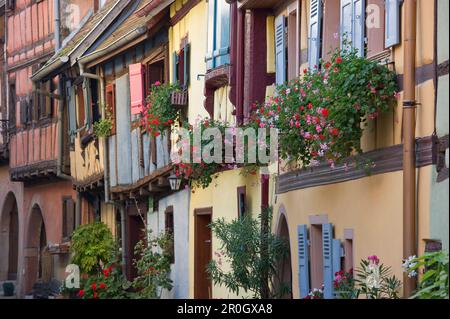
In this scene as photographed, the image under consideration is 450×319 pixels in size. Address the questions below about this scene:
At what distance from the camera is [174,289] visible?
66.5 ft

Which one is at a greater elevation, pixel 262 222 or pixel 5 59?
pixel 5 59

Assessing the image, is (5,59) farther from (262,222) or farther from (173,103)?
(262,222)

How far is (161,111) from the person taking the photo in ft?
61.3

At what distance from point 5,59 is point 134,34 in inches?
559

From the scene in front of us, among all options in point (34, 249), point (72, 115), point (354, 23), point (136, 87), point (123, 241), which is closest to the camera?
point (354, 23)

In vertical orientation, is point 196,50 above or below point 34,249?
above

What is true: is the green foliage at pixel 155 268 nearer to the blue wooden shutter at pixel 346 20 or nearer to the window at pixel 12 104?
the blue wooden shutter at pixel 346 20

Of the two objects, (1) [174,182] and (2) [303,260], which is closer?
(2) [303,260]

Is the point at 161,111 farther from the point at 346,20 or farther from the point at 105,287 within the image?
the point at 346,20

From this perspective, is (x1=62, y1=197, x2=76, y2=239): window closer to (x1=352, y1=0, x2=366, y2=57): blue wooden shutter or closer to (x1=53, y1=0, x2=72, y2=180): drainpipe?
(x1=53, y1=0, x2=72, y2=180): drainpipe

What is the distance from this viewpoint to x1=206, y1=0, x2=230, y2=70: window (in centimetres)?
1636

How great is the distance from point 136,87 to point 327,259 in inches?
402

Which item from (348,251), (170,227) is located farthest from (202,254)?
(348,251)
